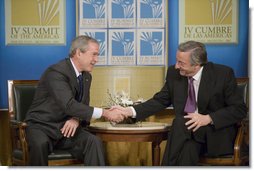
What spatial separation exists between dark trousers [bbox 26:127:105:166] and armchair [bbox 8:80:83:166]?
0.13ft

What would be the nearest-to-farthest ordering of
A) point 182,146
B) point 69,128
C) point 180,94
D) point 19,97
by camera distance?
point 182,146 < point 69,128 < point 180,94 < point 19,97

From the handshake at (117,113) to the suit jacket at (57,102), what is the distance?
163 mm

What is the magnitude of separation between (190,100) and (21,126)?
3.98ft

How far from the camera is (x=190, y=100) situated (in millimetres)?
2979

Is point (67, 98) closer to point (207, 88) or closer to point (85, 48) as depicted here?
point (85, 48)

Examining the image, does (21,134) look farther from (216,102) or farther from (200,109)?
(216,102)

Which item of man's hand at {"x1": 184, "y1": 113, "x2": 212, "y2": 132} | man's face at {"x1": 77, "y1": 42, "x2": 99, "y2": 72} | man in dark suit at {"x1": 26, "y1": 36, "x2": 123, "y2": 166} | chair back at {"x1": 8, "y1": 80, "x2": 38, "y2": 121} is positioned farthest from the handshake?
chair back at {"x1": 8, "y1": 80, "x2": 38, "y2": 121}

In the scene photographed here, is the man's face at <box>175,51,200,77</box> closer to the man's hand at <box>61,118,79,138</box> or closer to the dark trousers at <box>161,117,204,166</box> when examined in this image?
the dark trousers at <box>161,117,204,166</box>

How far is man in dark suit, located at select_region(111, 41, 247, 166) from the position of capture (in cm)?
276

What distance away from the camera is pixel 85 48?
2.99 metres

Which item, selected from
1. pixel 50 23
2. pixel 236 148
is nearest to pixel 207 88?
pixel 236 148

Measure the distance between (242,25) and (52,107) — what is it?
1.97 m

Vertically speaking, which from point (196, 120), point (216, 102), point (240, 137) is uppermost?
point (216, 102)

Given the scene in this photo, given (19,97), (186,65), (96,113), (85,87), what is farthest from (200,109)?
(19,97)
